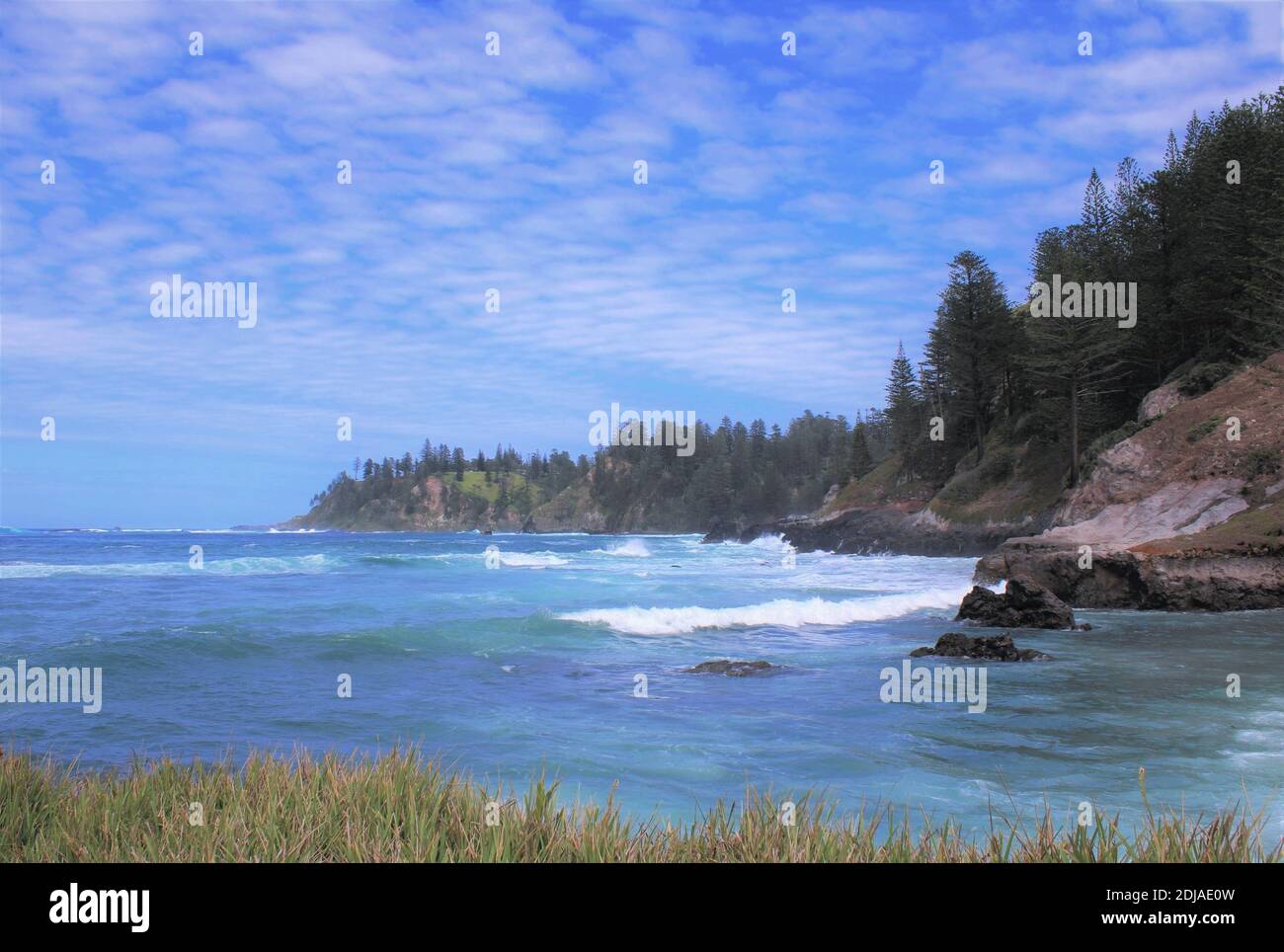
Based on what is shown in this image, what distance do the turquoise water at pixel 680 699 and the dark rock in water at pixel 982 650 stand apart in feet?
2.18

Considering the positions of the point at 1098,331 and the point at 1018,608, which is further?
the point at 1098,331

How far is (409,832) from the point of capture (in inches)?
207

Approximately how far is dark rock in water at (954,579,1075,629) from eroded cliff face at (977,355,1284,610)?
2.58ft

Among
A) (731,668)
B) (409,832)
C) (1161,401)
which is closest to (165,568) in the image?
(731,668)

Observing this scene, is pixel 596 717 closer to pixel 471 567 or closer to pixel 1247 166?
pixel 471 567

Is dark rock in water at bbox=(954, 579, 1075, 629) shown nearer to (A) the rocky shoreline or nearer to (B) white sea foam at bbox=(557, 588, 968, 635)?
(B) white sea foam at bbox=(557, 588, 968, 635)

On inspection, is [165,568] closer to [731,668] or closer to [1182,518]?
[731,668]

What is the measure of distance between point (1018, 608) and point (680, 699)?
1351 centimetres

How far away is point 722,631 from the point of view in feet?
84.4

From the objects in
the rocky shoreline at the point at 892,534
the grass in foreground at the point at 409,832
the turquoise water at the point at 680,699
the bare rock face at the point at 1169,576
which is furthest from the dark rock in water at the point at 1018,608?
the rocky shoreline at the point at 892,534

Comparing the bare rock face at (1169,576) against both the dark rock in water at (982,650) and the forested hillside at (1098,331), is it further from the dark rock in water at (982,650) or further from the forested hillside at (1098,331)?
the forested hillside at (1098,331)
